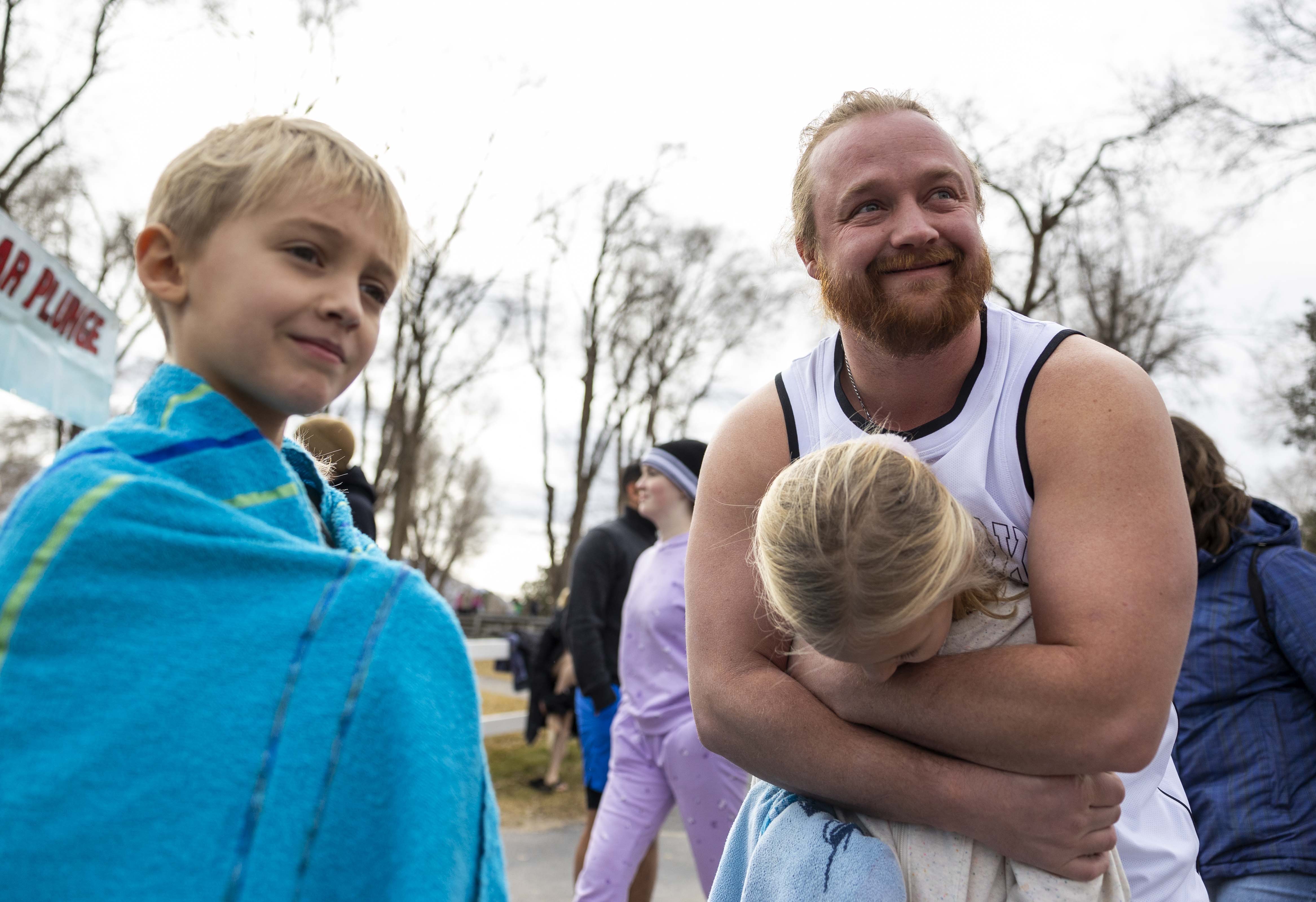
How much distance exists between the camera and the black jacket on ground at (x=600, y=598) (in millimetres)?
5355

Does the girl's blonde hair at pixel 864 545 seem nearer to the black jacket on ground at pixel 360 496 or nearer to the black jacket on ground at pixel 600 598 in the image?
the black jacket on ground at pixel 360 496

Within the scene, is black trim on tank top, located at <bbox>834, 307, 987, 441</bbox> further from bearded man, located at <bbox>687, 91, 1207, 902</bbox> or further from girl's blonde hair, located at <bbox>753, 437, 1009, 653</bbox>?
girl's blonde hair, located at <bbox>753, 437, 1009, 653</bbox>

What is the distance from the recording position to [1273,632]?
2453 millimetres

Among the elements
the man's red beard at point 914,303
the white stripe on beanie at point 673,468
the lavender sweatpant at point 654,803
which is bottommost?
the lavender sweatpant at point 654,803

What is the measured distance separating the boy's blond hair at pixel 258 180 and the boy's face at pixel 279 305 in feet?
0.07

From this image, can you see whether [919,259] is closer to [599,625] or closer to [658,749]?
[658,749]

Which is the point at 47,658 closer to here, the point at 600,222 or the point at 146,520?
the point at 146,520

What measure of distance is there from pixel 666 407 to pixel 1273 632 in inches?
902

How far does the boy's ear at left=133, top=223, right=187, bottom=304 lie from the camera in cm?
120

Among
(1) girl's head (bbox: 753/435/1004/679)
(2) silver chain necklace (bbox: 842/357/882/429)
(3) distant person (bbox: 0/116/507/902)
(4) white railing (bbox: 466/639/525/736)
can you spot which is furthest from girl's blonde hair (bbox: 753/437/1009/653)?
(4) white railing (bbox: 466/639/525/736)

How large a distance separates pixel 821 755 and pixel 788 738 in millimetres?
64

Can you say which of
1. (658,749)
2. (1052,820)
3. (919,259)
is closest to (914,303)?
(919,259)

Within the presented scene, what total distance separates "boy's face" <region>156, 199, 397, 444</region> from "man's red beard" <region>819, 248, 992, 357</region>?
2.98 ft

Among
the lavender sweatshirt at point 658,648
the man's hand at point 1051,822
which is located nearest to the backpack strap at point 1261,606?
the man's hand at point 1051,822
